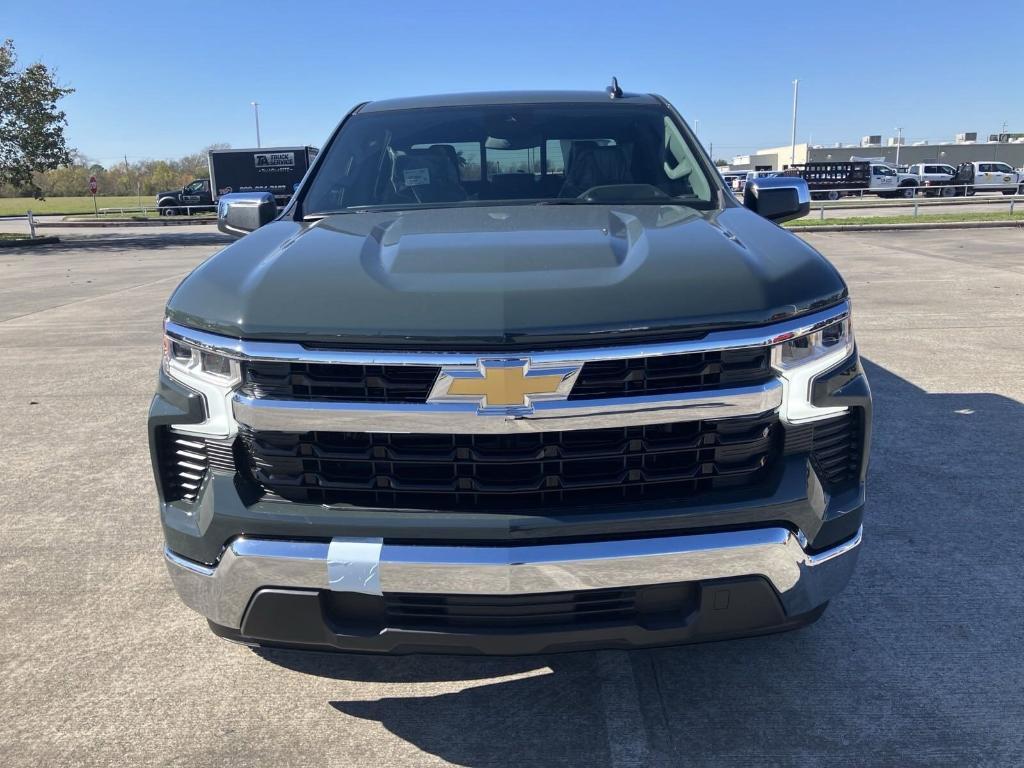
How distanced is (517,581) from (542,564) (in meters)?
0.07

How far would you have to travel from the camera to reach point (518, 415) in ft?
6.75

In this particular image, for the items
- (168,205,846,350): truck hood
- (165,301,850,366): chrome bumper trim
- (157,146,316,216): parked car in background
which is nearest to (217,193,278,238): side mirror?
(168,205,846,350): truck hood

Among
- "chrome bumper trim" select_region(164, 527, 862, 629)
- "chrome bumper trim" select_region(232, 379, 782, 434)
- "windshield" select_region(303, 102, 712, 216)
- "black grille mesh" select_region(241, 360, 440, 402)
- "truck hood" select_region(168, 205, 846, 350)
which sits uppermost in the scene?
"windshield" select_region(303, 102, 712, 216)

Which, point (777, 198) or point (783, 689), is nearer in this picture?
point (783, 689)

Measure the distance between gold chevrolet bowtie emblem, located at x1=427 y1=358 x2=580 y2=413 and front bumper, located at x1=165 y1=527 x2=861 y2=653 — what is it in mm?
361

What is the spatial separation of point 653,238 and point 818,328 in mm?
580

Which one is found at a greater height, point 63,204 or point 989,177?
point 989,177

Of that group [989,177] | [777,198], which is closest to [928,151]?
[989,177]

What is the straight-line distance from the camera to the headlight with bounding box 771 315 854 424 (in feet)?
7.14

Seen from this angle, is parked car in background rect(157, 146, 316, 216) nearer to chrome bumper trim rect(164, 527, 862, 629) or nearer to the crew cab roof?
the crew cab roof

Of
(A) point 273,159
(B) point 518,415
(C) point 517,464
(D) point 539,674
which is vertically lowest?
(D) point 539,674

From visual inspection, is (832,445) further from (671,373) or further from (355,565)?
(355,565)

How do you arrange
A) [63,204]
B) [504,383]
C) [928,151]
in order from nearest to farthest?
1. [504,383]
2. [63,204]
3. [928,151]

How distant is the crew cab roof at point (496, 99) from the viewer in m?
4.05
